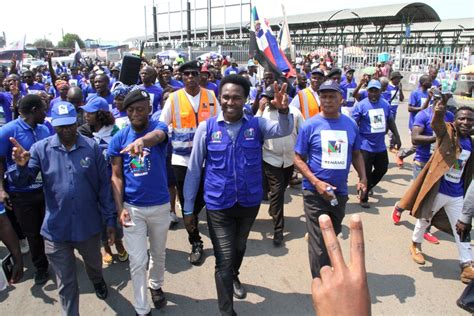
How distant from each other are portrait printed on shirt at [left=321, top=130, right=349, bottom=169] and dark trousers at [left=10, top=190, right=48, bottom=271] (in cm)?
286

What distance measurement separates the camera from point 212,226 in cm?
312

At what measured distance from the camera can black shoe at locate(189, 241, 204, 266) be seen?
13.9 ft

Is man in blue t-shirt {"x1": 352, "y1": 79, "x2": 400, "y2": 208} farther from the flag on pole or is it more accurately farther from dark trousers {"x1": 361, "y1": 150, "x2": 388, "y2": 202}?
the flag on pole

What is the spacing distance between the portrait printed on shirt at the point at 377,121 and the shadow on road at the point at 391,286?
2.63 m

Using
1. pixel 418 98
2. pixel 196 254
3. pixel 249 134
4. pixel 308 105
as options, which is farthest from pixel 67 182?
pixel 418 98

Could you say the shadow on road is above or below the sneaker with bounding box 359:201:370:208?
below

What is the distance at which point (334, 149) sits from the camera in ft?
11.1

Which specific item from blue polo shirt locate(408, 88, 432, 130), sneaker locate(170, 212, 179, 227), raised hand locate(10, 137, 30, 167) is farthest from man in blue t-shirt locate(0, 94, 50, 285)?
blue polo shirt locate(408, 88, 432, 130)

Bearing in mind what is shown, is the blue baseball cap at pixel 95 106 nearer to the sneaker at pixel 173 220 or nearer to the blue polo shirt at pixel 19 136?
the blue polo shirt at pixel 19 136

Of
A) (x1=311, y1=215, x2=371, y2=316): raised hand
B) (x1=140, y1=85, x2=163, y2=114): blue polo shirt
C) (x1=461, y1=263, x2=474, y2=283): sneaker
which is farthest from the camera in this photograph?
(x1=140, y1=85, x2=163, y2=114): blue polo shirt

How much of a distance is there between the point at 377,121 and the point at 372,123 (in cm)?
9

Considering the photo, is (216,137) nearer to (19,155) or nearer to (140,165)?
(140,165)

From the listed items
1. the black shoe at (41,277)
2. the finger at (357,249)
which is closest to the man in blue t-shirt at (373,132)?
the black shoe at (41,277)

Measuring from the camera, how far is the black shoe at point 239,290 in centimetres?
359
